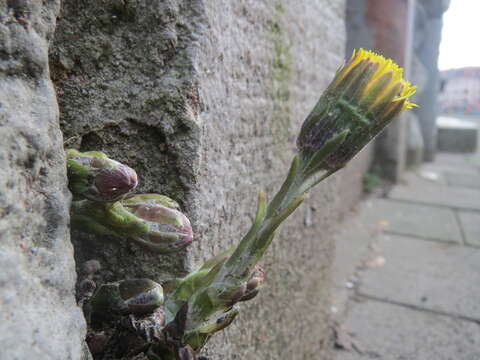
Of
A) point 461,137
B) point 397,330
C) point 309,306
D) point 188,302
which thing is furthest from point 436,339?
point 461,137

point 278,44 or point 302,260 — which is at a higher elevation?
point 278,44

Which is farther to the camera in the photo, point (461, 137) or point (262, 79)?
point (461, 137)

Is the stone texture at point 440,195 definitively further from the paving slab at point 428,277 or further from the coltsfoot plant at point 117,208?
the coltsfoot plant at point 117,208

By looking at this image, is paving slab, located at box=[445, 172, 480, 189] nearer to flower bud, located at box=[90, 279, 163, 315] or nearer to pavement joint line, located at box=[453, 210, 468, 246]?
pavement joint line, located at box=[453, 210, 468, 246]

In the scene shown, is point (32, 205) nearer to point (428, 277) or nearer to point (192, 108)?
point (192, 108)

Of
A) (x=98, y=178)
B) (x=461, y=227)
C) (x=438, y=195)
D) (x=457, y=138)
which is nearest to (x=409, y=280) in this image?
(x=461, y=227)

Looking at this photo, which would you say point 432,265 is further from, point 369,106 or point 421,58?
point 421,58

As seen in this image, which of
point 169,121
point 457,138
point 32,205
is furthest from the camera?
point 457,138
